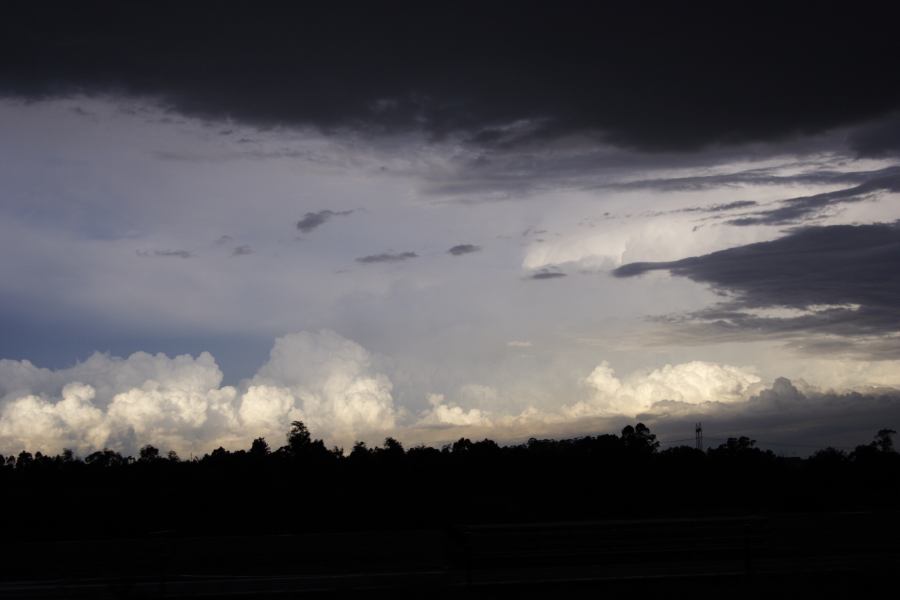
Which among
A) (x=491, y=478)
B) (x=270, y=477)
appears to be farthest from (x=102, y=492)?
(x=491, y=478)

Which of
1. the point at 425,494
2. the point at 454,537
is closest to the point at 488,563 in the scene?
the point at 454,537

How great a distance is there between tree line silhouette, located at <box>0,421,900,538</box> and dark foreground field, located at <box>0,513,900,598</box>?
6.23 meters

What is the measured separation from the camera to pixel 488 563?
2008 cm

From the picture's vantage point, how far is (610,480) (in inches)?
1518

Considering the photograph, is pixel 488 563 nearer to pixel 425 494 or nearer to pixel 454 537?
pixel 454 537

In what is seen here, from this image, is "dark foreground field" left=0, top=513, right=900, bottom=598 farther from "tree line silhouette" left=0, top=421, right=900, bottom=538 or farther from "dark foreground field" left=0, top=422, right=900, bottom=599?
"tree line silhouette" left=0, top=421, right=900, bottom=538

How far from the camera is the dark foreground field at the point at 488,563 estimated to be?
17.2m

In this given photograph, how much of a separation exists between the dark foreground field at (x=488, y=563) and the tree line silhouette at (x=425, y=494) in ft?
20.5

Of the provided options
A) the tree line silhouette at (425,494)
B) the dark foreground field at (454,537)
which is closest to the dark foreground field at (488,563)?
the dark foreground field at (454,537)

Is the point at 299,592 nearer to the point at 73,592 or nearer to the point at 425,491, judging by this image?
the point at 73,592

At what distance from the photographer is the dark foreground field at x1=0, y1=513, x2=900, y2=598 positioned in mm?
17234

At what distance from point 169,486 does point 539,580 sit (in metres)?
22.2

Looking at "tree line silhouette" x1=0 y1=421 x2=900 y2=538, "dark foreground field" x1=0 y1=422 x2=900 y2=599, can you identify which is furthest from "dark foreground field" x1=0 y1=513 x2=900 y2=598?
"tree line silhouette" x1=0 y1=421 x2=900 y2=538

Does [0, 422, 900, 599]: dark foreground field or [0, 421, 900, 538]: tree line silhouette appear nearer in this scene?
[0, 422, 900, 599]: dark foreground field
